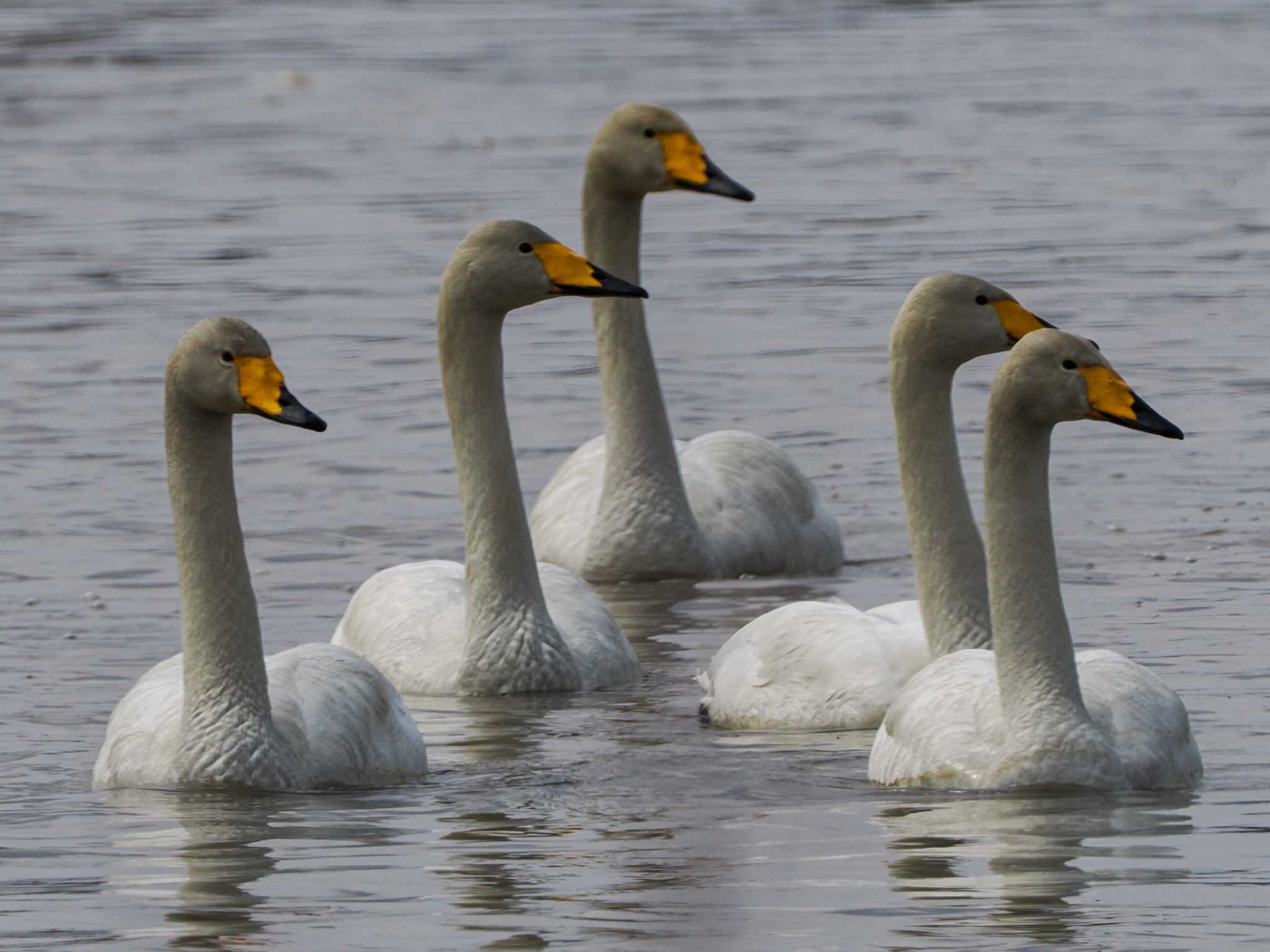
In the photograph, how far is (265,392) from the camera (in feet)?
32.0

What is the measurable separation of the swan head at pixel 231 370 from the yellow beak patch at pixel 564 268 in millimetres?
2247

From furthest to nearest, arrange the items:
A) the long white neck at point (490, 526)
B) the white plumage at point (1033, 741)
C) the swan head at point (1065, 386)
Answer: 1. the long white neck at point (490, 526)
2. the swan head at point (1065, 386)
3. the white plumage at point (1033, 741)

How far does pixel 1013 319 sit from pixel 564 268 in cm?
177

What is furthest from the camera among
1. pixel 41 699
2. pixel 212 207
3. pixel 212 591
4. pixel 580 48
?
pixel 580 48

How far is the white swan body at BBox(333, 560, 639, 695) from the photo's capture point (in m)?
12.0

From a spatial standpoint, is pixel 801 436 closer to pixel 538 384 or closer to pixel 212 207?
pixel 538 384

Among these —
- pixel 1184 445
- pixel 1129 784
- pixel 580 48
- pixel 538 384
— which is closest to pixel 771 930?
pixel 1129 784

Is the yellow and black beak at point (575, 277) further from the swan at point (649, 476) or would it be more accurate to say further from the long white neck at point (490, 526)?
the swan at point (649, 476)

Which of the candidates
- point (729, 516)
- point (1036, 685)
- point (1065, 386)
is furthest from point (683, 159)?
point (1036, 685)

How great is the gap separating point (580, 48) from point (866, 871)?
1206 inches

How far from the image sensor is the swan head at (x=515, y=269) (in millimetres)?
11969

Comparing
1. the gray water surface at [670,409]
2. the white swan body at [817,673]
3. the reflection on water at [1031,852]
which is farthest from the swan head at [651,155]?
the reflection on water at [1031,852]

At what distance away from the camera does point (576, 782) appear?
10.3 metres

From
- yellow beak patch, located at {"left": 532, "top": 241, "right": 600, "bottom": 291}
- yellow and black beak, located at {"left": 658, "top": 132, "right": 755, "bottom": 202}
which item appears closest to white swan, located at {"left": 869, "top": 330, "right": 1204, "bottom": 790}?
yellow beak patch, located at {"left": 532, "top": 241, "right": 600, "bottom": 291}
